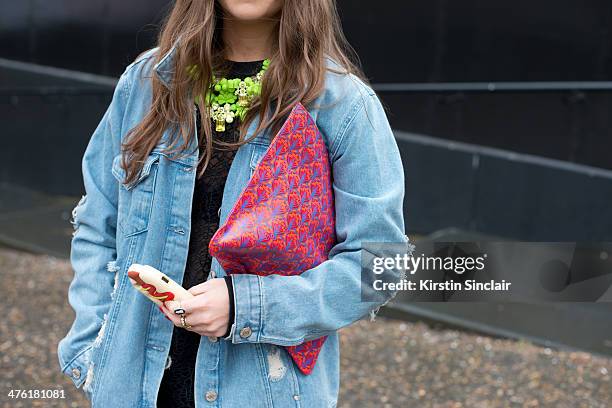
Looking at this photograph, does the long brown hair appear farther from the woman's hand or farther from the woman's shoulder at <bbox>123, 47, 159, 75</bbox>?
the woman's hand

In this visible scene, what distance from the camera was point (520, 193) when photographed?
665 cm

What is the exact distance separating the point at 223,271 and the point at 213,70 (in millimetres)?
467

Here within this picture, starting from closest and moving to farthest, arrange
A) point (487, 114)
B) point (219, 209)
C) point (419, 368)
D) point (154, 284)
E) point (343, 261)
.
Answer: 1. point (154, 284)
2. point (343, 261)
3. point (219, 209)
4. point (419, 368)
5. point (487, 114)

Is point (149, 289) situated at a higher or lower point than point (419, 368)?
higher

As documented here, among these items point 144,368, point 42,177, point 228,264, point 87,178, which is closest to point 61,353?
point 144,368

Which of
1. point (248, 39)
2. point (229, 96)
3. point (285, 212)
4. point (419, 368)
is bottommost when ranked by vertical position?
point (419, 368)

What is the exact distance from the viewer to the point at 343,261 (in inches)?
71.0

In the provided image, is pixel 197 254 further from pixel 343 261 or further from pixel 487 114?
pixel 487 114

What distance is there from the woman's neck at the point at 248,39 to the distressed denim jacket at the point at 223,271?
0.45ft

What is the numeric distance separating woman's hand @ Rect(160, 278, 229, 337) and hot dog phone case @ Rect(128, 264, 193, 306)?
0.01 meters

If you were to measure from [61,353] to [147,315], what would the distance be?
0.95 ft

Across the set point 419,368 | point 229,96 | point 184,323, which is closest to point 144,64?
point 229,96

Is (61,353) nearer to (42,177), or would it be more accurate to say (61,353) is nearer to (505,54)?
(505,54)

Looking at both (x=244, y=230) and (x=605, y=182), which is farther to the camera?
(x=605, y=182)
